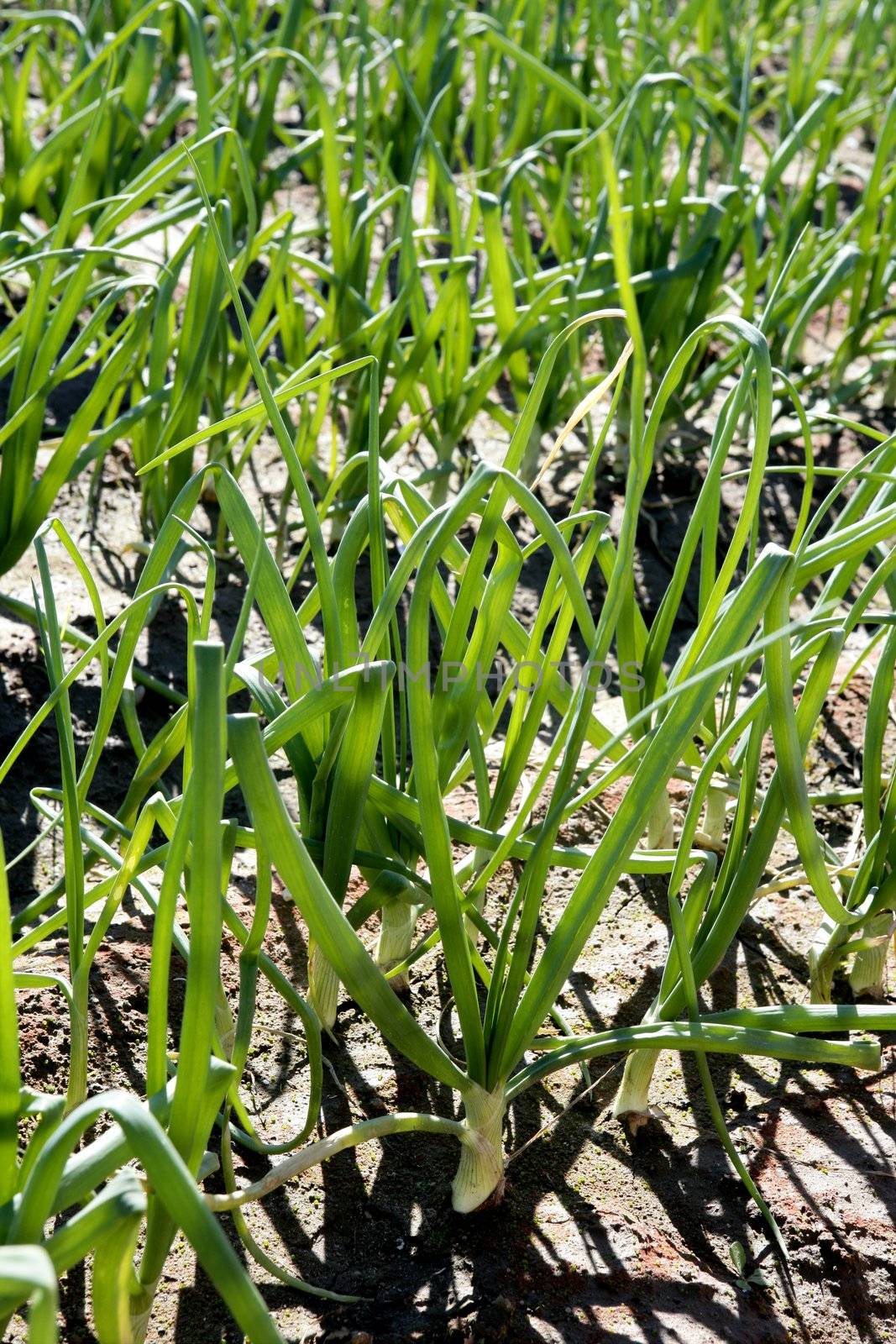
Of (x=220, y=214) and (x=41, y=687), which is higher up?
(x=220, y=214)

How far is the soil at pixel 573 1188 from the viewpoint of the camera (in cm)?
93

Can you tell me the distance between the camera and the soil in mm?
931

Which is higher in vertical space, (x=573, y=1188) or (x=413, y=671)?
(x=413, y=671)

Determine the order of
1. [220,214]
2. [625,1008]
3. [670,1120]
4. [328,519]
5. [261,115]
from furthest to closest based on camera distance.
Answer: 1. [261,115]
2. [328,519]
3. [220,214]
4. [625,1008]
5. [670,1120]

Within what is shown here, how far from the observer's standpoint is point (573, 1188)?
41.1 inches

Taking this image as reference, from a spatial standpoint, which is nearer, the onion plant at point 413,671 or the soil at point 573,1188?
the onion plant at point 413,671

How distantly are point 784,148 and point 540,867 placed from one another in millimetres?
1638

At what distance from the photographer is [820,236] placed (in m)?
2.37

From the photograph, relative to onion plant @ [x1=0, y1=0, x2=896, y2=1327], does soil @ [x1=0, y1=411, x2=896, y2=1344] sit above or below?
below

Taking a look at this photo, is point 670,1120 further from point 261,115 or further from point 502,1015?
point 261,115

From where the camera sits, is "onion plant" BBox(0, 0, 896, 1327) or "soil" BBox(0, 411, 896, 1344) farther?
"soil" BBox(0, 411, 896, 1344)

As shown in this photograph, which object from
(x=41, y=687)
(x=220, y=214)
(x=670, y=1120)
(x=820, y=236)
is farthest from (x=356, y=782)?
(x=820, y=236)

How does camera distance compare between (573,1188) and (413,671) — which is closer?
(413,671)

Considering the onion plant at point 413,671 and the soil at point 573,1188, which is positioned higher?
the onion plant at point 413,671
